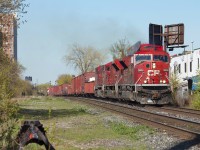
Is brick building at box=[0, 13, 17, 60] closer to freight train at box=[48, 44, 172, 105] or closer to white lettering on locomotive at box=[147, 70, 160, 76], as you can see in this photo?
freight train at box=[48, 44, 172, 105]

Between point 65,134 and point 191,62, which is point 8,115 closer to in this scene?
point 65,134

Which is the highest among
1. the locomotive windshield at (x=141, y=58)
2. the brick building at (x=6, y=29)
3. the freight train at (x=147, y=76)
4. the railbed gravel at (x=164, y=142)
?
the brick building at (x=6, y=29)

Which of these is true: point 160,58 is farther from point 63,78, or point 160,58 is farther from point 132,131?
point 63,78

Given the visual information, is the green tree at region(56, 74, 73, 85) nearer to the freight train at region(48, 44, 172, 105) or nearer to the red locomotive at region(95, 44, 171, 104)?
the freight train at region(48, 44, 172, 105)

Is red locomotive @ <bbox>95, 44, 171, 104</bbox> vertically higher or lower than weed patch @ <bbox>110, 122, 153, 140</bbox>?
higher

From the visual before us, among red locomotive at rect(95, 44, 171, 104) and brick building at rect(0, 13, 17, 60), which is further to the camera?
red locomotive at rect(95, 44, 171, 104)

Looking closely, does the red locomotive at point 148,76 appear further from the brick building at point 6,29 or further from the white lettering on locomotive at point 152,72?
the brick building at point 6,29

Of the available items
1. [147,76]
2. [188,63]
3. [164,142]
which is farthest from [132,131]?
[188,63]

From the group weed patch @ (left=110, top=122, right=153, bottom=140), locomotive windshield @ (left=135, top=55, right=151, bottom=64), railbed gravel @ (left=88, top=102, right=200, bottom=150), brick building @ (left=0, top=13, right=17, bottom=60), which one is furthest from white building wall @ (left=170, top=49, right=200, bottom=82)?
railbed gravel @ (left=88, top=102, right=200, bottom=150)

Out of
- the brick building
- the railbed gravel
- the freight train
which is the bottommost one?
the railbed gravel

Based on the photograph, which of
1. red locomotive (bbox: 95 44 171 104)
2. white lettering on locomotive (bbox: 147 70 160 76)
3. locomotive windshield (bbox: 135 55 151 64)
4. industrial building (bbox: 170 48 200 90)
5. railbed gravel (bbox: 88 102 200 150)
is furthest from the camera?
industrial building (bbox: 170 48 200 90)

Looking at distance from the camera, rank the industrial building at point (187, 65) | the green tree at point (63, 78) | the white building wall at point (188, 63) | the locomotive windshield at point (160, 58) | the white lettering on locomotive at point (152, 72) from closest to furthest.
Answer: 1. the white lettering on locomotive at point (152, 72)
2. the locomotive windshield at point (160, 58)
3. the industrial building at point (187, 65)
4. the white building wall at point (188, 63)
5. the green tree at point (63, 78)

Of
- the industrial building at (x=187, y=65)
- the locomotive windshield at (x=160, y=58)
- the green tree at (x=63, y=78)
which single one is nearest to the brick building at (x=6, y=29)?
the locomotive windshield at (x=160, y=58)

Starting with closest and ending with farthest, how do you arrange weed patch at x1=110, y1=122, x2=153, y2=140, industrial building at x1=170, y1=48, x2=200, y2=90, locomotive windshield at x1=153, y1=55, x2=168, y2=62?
weed patch at x1=110, y1=122, x2=153, y2=140 < locomotive windshield at x1=153, y1=55, x2=168, y2=62 < industrial building at x1=170, y1=48, x2=200, y2=90
